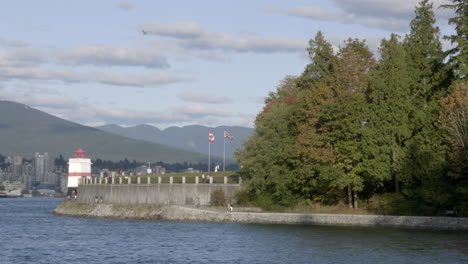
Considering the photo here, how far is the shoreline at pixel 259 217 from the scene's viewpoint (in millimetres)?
73250

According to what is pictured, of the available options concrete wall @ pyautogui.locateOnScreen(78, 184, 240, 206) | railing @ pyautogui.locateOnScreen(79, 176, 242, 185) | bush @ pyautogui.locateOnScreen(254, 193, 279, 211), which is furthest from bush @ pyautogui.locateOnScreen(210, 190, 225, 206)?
bush @ pyautogui.locateOnScreen(254, 193, 279, 211)

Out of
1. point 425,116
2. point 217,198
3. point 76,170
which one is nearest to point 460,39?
point 425,116

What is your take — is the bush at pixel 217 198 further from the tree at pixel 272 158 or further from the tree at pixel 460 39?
the tree at pixel 460 39

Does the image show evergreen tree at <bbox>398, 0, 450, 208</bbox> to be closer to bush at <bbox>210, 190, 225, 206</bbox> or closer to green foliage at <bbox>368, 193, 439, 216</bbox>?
green foliage at <bbox>368, 193, 439, 216</bbox>

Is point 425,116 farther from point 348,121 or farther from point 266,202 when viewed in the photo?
point 266,202

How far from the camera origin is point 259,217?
8344cm

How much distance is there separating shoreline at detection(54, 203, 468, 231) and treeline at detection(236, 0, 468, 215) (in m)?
3.16

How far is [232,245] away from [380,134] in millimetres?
22947

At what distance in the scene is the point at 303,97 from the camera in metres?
89.2

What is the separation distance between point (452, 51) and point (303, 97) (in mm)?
15368

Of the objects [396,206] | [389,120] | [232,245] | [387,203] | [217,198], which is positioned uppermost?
[389,120]

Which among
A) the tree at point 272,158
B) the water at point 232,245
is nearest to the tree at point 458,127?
the water at point 232,245

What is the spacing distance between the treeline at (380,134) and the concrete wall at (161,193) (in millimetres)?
5197

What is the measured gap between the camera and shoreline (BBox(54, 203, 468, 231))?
73.2 meters
